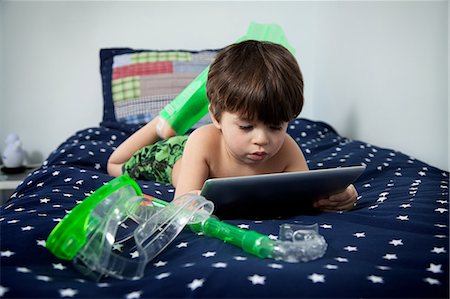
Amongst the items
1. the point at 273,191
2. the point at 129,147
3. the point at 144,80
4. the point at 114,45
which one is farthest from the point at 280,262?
the point at 114,45

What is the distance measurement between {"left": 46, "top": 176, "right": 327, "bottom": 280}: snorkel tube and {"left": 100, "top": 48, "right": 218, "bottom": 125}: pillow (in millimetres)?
1323

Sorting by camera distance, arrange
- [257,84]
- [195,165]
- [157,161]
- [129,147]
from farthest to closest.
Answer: [129,147]
[157,161]
[195,165]
[257,84]

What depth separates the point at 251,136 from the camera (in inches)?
43.2

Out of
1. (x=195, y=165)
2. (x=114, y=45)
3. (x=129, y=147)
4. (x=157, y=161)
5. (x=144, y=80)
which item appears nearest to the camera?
(x=195, y=165)

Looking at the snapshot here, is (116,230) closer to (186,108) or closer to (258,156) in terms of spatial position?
(258,156)

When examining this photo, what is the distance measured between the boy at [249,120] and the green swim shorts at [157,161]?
0.86ft

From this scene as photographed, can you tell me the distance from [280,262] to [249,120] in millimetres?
391

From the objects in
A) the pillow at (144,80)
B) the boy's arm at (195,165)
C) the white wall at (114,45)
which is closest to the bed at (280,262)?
the boy's arm at (195,165)

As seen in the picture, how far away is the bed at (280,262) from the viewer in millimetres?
678

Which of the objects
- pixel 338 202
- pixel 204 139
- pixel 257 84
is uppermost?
pixel 257 84

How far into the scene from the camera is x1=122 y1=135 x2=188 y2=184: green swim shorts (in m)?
1.49

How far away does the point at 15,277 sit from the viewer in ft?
2.27

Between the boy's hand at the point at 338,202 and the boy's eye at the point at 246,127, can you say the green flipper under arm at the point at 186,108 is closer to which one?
the boy's eye at the point at 246,127

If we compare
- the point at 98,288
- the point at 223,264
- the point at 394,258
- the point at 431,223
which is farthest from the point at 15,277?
the point at 431,223
